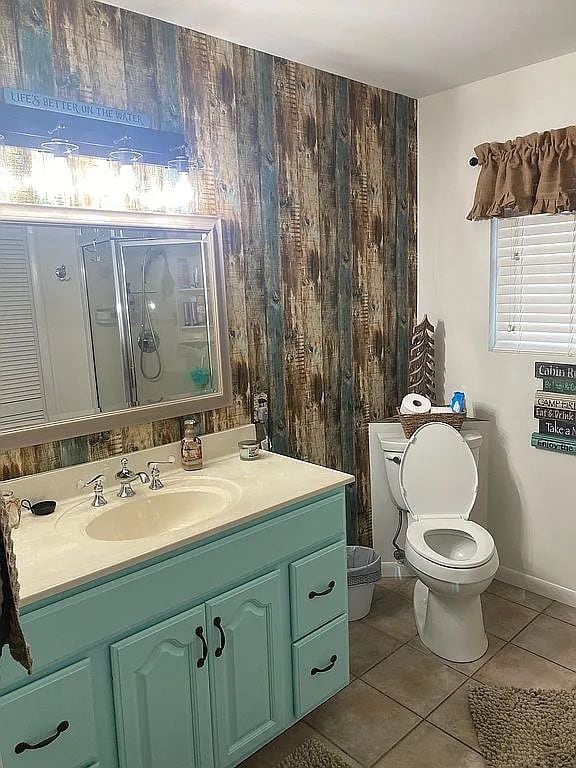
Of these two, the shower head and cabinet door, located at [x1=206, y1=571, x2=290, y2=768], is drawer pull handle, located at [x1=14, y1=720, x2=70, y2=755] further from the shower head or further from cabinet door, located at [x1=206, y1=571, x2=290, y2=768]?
the shower head

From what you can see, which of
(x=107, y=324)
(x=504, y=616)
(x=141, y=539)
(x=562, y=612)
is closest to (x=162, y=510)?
(x=141, y=539)

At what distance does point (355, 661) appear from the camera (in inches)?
99.4

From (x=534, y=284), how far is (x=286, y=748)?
7.08 feet

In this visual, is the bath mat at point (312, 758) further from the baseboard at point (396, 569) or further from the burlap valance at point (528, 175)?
the burlap valance at point (528, 175)

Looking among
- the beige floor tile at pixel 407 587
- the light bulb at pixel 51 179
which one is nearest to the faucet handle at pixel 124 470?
the light bulb at pixel 51 179

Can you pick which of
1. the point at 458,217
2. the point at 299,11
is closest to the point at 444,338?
the point at 458,217

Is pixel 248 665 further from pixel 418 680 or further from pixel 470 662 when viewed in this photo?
pixel 470 662

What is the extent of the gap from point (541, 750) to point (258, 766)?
2.97ft

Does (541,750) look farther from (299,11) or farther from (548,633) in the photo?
(299,11)

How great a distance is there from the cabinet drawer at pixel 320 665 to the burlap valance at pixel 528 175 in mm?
1877

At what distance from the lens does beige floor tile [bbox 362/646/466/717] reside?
228 cm

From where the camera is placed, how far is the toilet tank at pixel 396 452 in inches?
114

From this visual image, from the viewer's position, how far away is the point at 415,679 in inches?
94.2

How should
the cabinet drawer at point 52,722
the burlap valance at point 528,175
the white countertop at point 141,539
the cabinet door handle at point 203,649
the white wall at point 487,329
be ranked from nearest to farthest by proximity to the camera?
1. the cabinet drawer at point 52,722
2. the white countertop at point 141,539
3. the cabinet door handle at point 203,649
4. the burlap valance at point 528,175
5. the white wall at point 487,329
